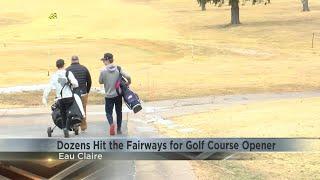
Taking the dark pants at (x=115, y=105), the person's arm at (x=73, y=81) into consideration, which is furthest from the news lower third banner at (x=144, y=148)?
the dark pants at (x=115, y=105)

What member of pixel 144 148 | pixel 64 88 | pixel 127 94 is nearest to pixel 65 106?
pixel 64 88

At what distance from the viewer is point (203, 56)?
125 ft

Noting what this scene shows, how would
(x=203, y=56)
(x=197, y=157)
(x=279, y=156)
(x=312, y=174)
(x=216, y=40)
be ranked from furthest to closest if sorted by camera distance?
(x=216, y=40)
(x=203, y=56)
(x=279, y=156)
(x=312, y=174)
(x=197, y=157)

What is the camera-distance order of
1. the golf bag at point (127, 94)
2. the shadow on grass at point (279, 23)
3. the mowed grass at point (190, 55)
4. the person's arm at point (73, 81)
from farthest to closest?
the shadow on grass at point (279, 23) → the mowed grass at point (190, 55) → the golf bag at point (127, 94) → the person's arm at point (73, 81)

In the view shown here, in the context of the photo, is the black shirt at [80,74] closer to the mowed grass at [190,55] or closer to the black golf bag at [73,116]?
the black golf bag at [73,116]

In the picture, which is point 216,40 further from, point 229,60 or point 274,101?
point 274,101

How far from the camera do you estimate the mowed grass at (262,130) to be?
9.35 meters

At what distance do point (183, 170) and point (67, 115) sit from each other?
3.95 metres

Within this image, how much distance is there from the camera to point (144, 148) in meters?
6.16

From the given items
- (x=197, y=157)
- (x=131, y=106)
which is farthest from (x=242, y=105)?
(x=197, y=157)

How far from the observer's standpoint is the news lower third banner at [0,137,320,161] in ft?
19.9

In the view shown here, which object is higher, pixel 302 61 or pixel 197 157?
pixel 197 157

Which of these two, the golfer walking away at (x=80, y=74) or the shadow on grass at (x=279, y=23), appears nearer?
the golfer walking away at (x=80, y=74)

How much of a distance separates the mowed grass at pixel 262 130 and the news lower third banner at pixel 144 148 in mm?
561
